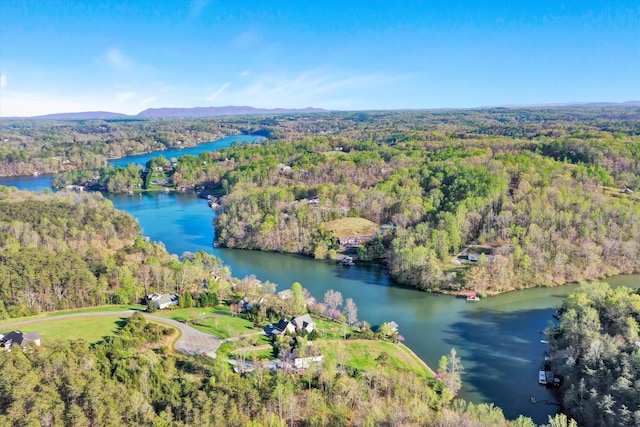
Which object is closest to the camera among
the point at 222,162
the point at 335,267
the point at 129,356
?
the point at 129,356

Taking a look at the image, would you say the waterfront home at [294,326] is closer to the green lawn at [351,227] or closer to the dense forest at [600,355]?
the dense forest at [600,355]

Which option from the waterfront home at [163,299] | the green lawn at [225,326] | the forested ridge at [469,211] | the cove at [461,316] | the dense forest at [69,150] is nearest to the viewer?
the cove at [461,316]

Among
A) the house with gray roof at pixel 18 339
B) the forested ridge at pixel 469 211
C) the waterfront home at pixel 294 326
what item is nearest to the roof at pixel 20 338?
the house with gray roof at pixel 18 339

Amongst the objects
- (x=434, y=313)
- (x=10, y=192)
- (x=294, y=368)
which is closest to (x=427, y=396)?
(x=294, y=368)

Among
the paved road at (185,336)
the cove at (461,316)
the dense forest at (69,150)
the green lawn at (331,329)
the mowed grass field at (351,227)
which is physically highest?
the dense forest at (69,150)

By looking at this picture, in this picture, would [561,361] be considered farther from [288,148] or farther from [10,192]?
[288,148]

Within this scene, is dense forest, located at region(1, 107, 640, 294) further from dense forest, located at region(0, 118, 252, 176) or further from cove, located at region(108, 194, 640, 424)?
dense forest, located at region(0, 118, 252, 176)

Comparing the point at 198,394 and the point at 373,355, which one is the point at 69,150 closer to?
the point at 373,355

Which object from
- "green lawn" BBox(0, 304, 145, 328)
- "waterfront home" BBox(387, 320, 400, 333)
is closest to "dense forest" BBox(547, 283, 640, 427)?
"waterfront home" BBox(387, 320, 400, 333)
